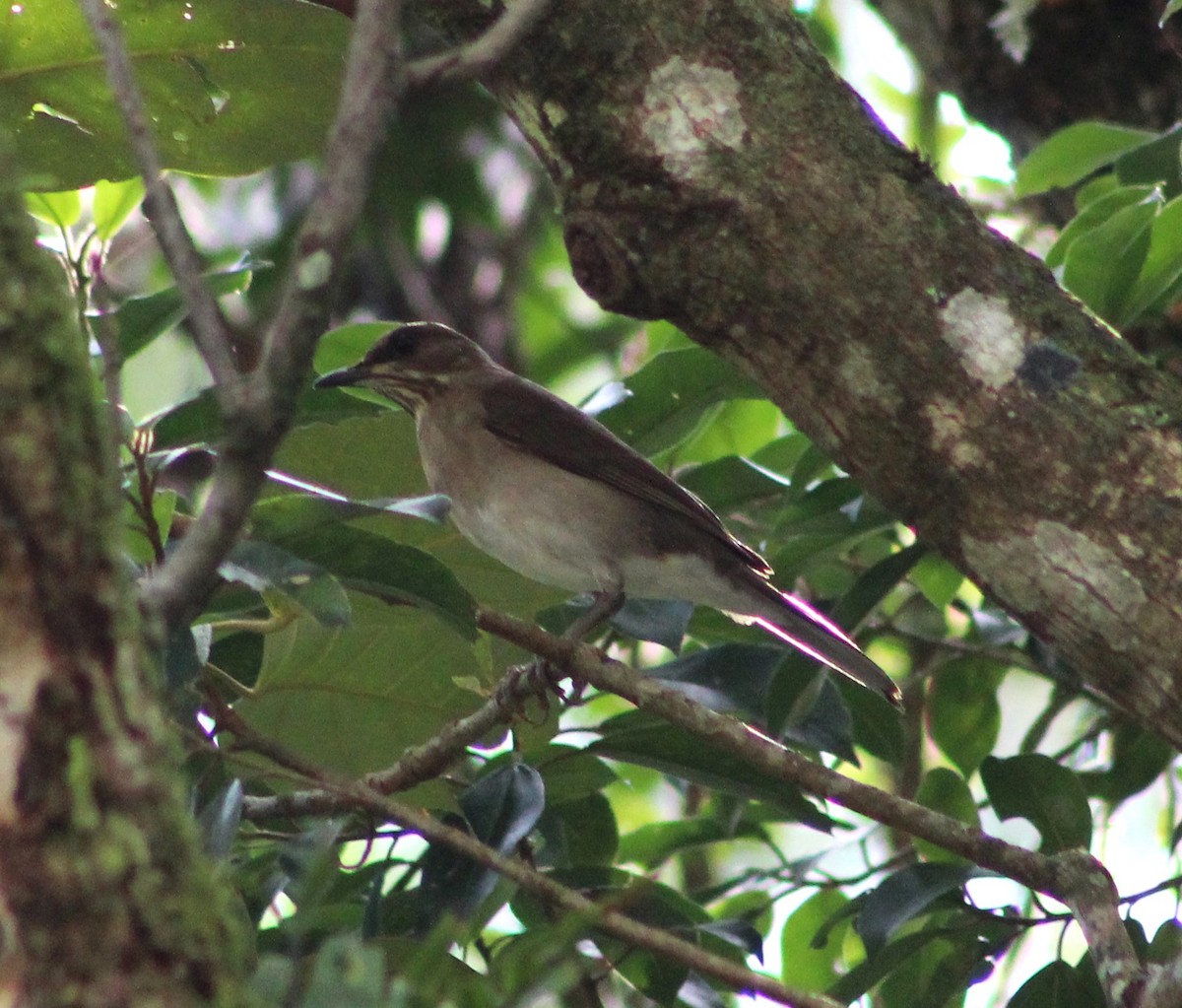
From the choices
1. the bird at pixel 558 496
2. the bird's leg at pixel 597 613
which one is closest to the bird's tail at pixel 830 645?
the bird at pixel 558 496

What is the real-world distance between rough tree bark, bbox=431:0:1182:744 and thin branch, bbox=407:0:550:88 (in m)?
0.74

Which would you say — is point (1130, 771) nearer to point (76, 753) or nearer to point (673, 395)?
point (673, 395)

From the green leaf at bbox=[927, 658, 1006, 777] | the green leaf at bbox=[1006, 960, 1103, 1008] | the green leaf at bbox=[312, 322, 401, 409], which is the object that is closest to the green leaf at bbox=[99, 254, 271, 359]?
the green leaf at bbox=[312, 322, 401, 409]

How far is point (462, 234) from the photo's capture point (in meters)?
8.68

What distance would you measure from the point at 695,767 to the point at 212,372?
1965 mm

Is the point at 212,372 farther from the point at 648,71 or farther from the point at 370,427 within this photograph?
the point at 370,427

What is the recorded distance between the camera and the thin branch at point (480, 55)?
214 centimetres

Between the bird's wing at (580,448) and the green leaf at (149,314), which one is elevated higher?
the green leaf at (149,314)

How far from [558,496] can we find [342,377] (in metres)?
0.82

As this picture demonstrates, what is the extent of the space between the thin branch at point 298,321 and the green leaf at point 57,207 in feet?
5.95

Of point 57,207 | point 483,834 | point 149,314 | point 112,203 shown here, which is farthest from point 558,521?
point 483,834

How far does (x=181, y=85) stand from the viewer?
11.2ft

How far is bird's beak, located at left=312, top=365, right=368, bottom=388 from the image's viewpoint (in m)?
4.18

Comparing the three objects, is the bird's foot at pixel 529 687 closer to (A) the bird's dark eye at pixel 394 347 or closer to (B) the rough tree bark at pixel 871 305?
(B) the rough tree bark at pixel 871 305
